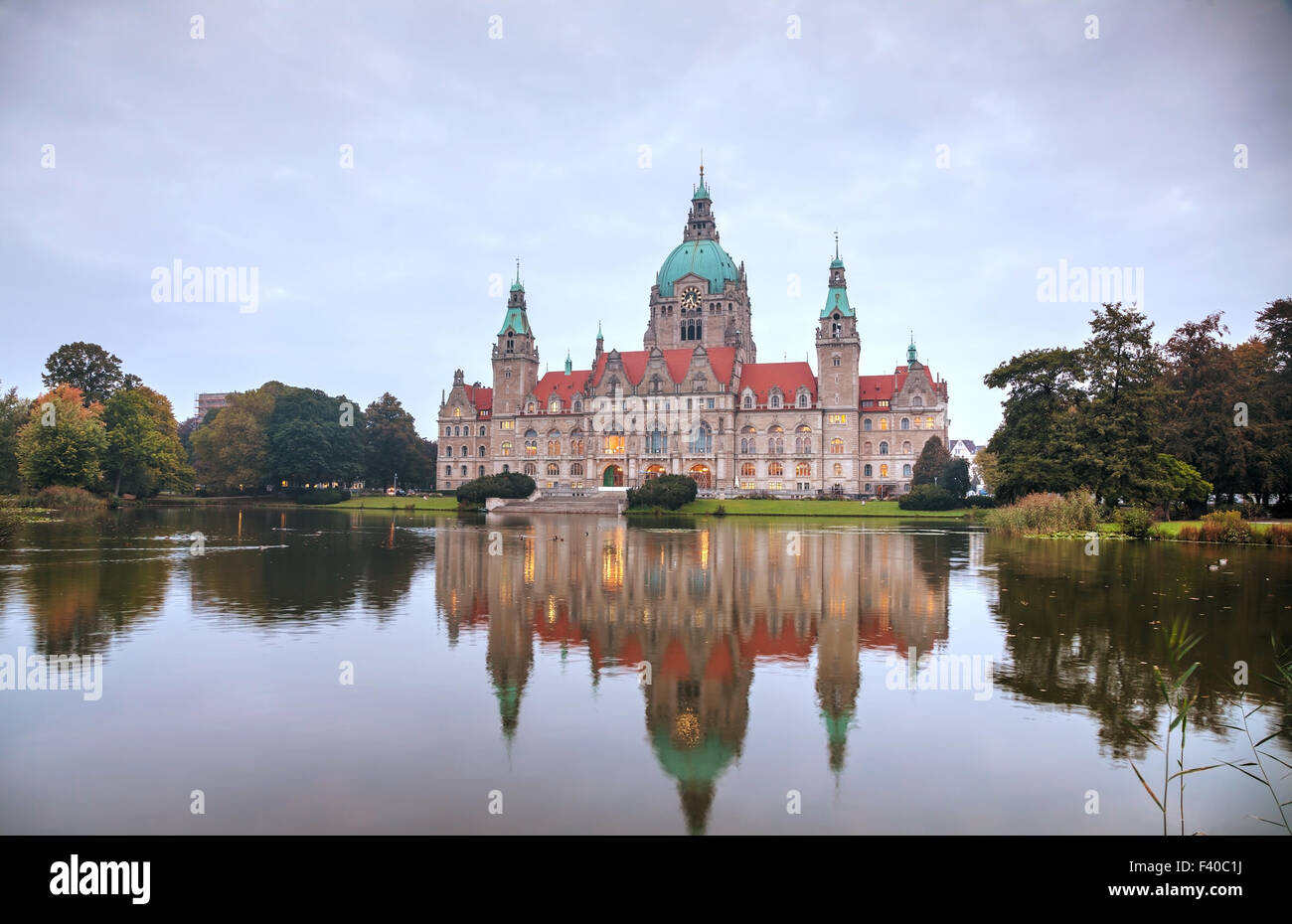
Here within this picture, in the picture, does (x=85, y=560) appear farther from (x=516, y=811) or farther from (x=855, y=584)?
(x=516, y=811)

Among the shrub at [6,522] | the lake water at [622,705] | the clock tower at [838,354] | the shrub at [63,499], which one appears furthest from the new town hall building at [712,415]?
the lake water at [622,705]

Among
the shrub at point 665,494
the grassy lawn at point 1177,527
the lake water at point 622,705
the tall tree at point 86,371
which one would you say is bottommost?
the lake water at point 622,705

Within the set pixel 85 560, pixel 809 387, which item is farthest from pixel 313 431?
pixel 85 560

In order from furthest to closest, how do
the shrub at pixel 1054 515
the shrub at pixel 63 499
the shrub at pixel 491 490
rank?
the shrub at pixel 491 490
the shrub at pixel 63 499
the shrub at pixel 1054 515

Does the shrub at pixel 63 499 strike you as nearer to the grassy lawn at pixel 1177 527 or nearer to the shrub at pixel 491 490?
the shrub at pixel 491 490

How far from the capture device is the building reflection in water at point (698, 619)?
9242 millimetres

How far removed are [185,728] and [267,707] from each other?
0.94m

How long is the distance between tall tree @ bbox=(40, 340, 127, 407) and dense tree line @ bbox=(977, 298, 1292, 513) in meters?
82.8

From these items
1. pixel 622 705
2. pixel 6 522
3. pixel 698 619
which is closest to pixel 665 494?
pixel 6 522

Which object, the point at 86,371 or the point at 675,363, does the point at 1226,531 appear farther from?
the point at 86,371

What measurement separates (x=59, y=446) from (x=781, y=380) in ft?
229

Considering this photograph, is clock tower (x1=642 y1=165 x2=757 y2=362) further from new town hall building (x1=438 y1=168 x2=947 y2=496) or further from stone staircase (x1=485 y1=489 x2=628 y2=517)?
stone staircase (x1=485 y1=489 x2=628 y2=517)

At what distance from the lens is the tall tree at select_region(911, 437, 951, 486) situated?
261ft

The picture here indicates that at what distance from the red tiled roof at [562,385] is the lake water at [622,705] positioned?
84.7m
